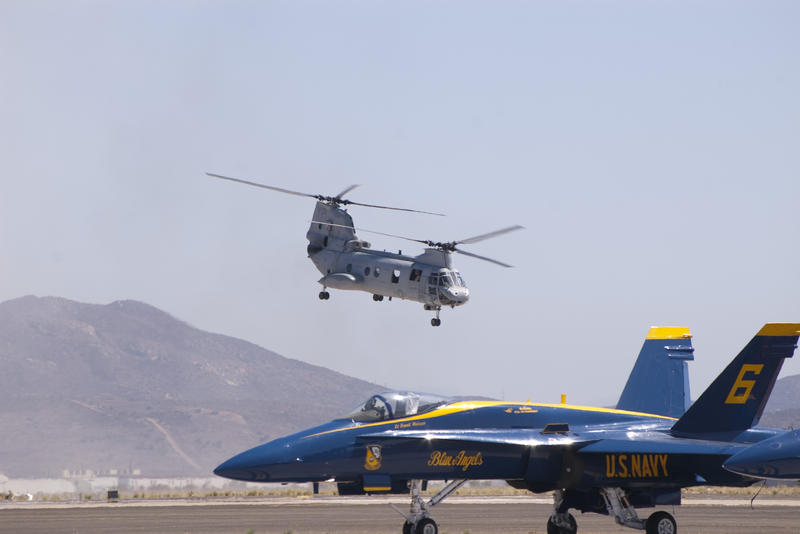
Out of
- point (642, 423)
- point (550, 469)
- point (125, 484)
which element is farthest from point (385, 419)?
point (125, 484)

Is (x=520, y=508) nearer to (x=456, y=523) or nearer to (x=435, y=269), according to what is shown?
(x=456, y=523)

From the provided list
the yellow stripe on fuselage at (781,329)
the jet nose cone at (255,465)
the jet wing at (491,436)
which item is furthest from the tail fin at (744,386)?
the jet nose cone at (255,465)

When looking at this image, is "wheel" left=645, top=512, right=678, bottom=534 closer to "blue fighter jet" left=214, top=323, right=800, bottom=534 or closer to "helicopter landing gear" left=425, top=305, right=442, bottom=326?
"blue fighter jet" left=214, top=323, right=800, bottom=534

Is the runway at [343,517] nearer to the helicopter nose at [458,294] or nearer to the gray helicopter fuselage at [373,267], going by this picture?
the helicopter nose at [458,294]

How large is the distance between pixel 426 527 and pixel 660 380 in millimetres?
8781

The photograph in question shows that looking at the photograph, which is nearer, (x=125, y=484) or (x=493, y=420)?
(x=493, y=420)

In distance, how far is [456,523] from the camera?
93.8 ft

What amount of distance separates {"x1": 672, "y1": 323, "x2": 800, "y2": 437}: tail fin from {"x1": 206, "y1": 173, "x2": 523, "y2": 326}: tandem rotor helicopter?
1802 centimetres

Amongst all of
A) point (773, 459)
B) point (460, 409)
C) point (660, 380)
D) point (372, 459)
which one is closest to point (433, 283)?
point (660, 380)

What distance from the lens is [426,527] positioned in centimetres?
2177

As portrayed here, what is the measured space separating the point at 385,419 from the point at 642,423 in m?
5.63

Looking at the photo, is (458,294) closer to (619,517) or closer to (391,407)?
(391,407)

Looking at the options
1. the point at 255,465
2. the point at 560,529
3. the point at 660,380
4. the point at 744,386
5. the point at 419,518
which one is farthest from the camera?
the point at 660,380

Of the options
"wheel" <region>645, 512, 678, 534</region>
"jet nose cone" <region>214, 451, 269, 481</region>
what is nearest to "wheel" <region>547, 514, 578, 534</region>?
"wheel" <region>645, 512, 678, 534</region>
